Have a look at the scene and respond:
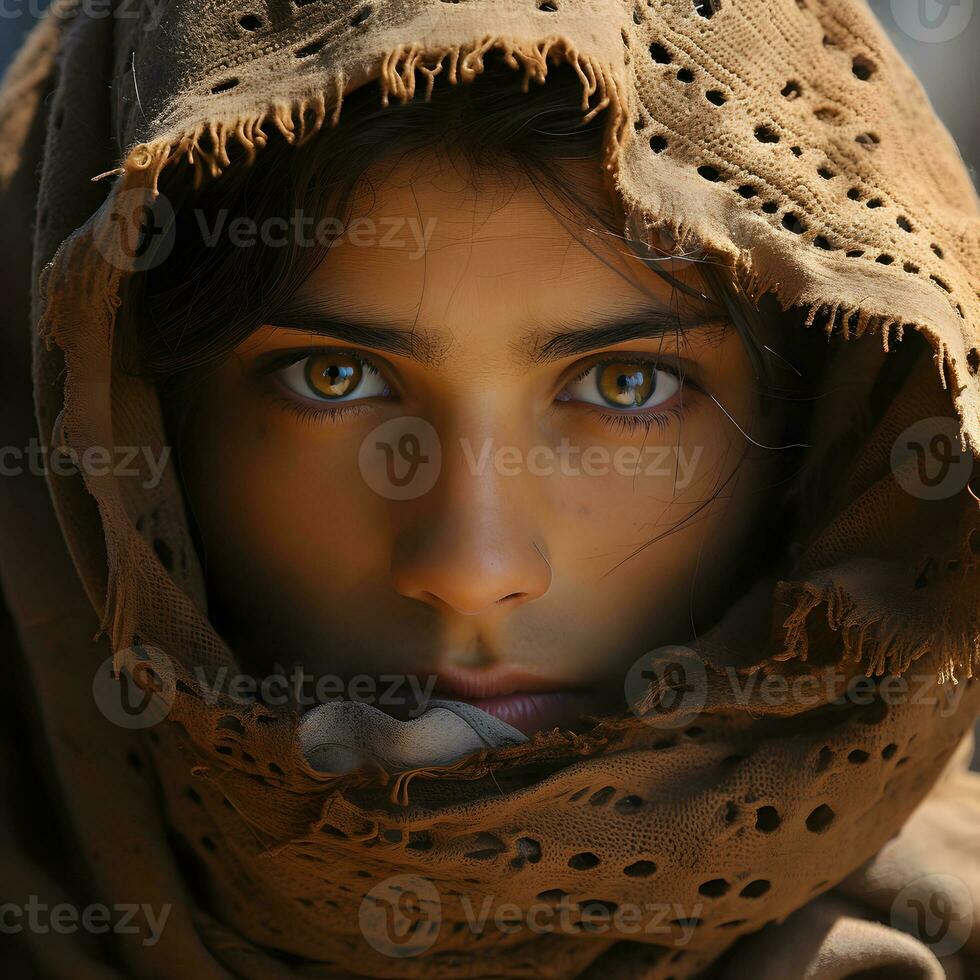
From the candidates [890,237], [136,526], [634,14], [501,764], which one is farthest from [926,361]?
[136,526]

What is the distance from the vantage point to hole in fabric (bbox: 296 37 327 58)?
2.77ft

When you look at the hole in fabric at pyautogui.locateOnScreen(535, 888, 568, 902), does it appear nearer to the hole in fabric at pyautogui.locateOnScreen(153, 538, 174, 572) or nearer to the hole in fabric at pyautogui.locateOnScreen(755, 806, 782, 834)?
the hole in fabric at pyautogui.locateOnScreen(755, 806, 782, 834)

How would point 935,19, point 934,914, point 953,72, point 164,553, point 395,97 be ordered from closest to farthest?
1. point 395,97
2. point 164,553
3. point 934,914
4. point 935,19
5. point 953,72

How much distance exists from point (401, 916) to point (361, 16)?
0.77 metres

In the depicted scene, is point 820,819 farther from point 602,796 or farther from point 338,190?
point 338,190

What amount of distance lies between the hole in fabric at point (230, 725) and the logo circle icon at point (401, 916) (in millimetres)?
202

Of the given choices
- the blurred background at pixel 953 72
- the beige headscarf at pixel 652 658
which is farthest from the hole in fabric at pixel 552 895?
the blurred background at pixel 953 72

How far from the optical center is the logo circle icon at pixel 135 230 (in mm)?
830

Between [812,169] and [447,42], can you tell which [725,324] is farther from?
[447,42]

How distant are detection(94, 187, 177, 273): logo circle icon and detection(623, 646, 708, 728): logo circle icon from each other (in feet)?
1.78

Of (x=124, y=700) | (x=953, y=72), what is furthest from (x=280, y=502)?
(x=953, y=72)

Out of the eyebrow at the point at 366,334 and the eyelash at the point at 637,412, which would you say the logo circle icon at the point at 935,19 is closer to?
the eyelash at the point at 637,412

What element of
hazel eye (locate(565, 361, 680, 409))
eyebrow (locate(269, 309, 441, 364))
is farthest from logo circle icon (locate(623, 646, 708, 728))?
eyebrow (locate(269, 309, 441, 364))

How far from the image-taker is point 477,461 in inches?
36.9
